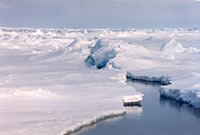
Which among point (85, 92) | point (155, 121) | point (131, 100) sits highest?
point (85, 92)

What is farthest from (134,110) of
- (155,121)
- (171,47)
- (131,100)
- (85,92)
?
(171,47)

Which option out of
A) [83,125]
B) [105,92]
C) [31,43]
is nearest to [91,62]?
[105,92]

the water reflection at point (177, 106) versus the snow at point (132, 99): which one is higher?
the snow at point (132, 99)

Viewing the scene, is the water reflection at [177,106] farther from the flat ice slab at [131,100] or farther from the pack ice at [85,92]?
the flat ice slab at [131,100]

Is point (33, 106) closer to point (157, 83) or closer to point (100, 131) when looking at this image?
point (100, 131)

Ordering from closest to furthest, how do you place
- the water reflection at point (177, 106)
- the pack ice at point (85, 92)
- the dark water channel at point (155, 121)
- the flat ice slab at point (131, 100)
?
the pack ice at point (85, 92) < the dark water channel at point (155, 121) < the water reflection at point (177, 106) < the flat ice slab at point (131, 100)

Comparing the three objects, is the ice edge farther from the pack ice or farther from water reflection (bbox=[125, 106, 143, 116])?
water reflection (bbox=[125, 106, 143, 116])

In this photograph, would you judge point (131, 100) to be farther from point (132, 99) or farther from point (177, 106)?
point (177, 106)

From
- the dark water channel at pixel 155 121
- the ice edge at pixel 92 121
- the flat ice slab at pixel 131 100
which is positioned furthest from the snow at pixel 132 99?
the ice edge at pixel 92 121
